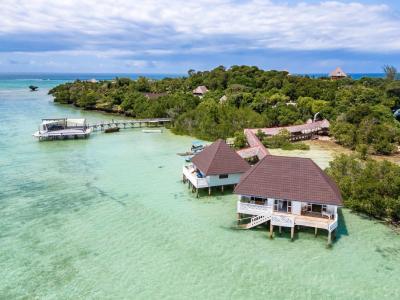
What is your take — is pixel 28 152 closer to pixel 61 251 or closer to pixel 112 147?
pixel 112 147

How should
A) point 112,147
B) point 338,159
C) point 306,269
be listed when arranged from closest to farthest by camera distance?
1. point 306,269
2. point 338,159
3. point 112,147

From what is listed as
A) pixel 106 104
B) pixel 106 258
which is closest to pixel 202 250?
pixel 106 258

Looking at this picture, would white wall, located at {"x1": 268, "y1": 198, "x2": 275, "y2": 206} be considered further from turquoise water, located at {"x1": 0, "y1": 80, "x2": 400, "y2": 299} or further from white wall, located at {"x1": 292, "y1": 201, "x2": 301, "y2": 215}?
turquoise water, located at {"x1": 0, "y1": 80, "x2": 400, "y2": 299}

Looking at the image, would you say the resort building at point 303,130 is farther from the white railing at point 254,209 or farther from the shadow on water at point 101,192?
the white railing at point 254,209

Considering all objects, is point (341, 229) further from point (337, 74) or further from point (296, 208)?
point (337, 74)

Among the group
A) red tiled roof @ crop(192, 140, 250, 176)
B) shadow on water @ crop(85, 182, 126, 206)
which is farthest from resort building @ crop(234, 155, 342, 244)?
shadow on water @ crop(85, 182, 126, 206)

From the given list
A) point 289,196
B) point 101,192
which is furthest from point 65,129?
point 289,196
